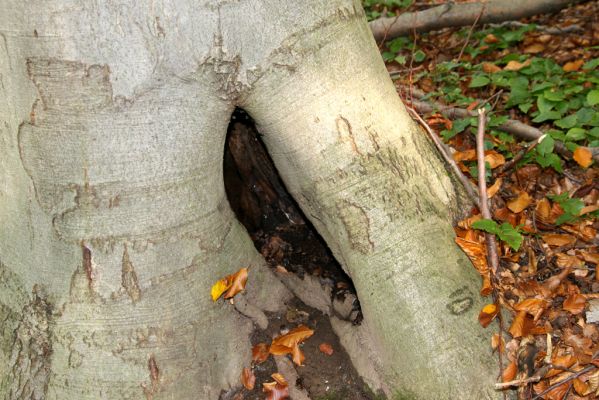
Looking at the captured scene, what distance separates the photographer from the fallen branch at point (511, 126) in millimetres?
2972

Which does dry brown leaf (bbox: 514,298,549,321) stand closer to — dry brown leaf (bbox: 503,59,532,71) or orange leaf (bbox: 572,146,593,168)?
orange leaf (bbox: 572,146,593,168)

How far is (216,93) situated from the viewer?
5.92 ft

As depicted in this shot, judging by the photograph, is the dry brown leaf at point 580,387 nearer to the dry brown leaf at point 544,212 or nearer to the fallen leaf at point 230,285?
the dry brown leaf at point 544,212

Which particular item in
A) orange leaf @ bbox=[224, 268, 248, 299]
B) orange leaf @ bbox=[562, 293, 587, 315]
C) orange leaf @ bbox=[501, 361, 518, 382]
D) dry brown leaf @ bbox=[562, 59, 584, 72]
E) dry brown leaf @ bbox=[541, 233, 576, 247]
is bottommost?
orange leaf @ bbox=[562, 293, 587, 315]

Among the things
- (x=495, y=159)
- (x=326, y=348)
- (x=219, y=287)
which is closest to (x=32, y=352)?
(x=219, y=287)

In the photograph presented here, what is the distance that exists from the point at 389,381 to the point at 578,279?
A: 0.88 meters

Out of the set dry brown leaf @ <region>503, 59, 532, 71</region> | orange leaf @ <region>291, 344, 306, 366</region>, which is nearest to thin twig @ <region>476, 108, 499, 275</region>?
orange leaf @ <region>291, 344, 306, 366</region>

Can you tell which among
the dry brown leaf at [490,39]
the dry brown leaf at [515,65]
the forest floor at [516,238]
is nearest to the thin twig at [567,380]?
the forest floor at [516,238]

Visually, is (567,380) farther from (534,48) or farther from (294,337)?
(534,48)

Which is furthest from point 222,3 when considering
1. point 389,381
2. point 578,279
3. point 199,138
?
point 578,279

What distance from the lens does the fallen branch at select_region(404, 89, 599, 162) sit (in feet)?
9.75

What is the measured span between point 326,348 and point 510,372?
65 cm

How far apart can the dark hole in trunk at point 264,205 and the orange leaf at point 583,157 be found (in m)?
1.31

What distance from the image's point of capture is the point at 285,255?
2527 mm
